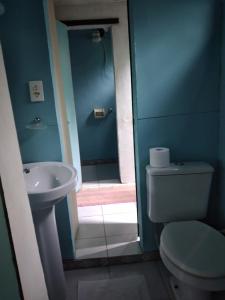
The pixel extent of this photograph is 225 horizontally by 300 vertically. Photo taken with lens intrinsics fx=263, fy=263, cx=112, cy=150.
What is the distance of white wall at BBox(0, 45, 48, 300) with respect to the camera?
96 cm

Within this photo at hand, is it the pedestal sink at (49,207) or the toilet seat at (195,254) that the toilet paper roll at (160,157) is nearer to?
the toilet seat at (195,254)

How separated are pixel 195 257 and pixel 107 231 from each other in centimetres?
116

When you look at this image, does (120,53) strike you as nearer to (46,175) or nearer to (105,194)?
(105,194)

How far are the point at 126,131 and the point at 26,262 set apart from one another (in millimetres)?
2325

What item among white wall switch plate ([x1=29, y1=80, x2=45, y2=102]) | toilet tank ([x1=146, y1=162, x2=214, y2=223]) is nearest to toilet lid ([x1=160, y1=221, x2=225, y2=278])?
toilet tank ([x1=146, y1=162, x2=214, y2=223])

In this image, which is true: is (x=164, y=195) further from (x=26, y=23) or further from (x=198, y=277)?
(x=26, y=23)

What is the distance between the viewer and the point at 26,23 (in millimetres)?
1622

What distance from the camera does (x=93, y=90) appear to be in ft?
13.0

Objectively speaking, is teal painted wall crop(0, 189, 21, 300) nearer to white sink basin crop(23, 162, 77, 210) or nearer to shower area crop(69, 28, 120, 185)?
white sink basin crop(23, 162, 77, 210)

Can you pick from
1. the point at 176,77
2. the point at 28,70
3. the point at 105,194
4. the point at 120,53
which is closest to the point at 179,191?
the point at 176,77

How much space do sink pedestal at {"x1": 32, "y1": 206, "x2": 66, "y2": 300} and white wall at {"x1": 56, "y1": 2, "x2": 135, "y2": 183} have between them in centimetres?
182

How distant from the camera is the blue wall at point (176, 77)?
64.8 inches

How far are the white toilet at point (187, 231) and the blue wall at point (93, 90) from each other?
2435 millimetres

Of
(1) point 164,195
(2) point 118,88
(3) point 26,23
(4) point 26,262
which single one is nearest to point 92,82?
(2) point 118,88
